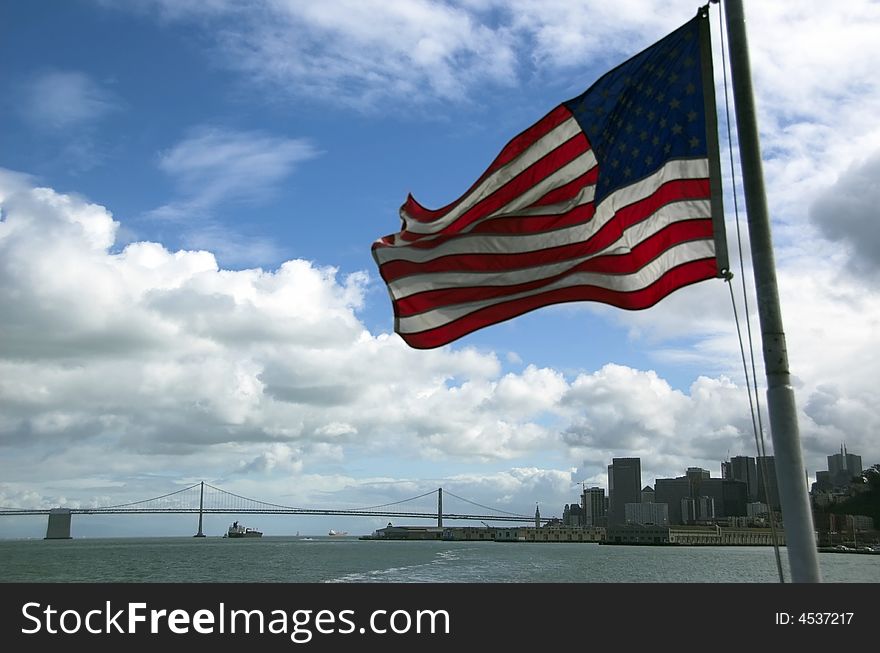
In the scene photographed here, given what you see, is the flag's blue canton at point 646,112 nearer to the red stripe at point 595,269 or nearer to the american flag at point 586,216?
the american flag at point 586,216

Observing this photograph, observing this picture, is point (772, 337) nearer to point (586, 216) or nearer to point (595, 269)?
point (595, 269)

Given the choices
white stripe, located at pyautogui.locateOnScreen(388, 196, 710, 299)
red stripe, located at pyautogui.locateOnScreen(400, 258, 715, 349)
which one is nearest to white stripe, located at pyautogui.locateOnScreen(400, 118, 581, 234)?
white stripe, located at pyautogui.locateOnScreen(388, 196, 710, 299)

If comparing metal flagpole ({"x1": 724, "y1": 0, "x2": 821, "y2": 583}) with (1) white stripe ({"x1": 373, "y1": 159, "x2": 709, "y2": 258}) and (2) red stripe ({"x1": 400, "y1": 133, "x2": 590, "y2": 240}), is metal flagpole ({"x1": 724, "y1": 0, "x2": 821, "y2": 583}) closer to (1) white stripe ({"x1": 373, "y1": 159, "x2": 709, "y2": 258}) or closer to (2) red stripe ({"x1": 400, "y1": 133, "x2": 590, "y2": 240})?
(1) white stripe ({"x1": 373, "y1": 159, "x2": 709, "y2": 258})

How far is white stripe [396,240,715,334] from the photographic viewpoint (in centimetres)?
886

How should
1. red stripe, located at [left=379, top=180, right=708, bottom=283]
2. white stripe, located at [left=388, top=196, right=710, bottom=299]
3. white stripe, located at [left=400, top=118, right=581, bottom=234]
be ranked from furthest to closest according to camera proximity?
1. white stripe, located at [left=400, top=118, right=581, bottom=234]
2. white stripe, located at [left=388, top=196, right=710, bottom=299]
3. red stripe, located at [left=379, top=180, right=708, bottom=283]

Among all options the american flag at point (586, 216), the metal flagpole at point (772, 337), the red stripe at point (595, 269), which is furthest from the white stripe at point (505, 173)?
the metal flagpole at point (772, 337)

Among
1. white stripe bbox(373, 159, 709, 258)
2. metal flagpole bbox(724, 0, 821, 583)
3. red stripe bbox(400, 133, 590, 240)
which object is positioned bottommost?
metal flagpole bbox(724, 0, 821, 583)

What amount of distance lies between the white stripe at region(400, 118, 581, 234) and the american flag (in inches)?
0.5

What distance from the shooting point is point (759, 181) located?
24.1ft

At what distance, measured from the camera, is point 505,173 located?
33.2 feet

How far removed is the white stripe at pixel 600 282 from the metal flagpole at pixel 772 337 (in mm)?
1427

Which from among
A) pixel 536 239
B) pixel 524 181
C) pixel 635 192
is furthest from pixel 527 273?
pixel 635 192

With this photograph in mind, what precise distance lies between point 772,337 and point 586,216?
10.2 feet
